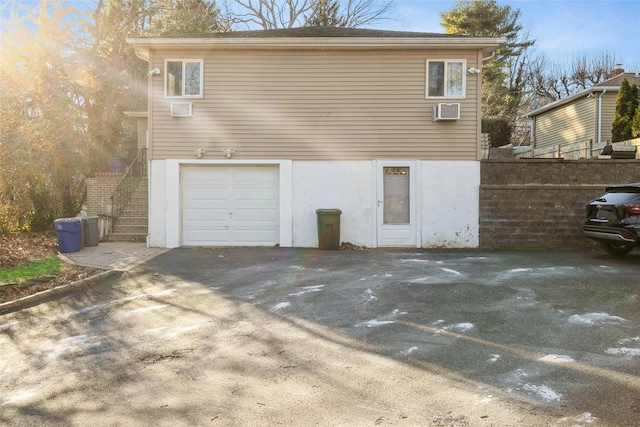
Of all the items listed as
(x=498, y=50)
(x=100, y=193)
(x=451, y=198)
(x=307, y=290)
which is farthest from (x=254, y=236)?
(x=498, y=50)

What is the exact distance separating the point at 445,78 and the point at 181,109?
7.12 metres

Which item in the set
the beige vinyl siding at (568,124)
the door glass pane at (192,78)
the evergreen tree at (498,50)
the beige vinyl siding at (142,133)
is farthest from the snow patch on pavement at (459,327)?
the evergreen tree at (498,50)

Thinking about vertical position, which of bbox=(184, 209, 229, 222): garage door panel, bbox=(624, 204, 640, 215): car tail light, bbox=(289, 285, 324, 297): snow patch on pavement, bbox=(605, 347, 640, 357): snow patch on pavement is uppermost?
bbox=(624, 204, 640, 215): car tail light

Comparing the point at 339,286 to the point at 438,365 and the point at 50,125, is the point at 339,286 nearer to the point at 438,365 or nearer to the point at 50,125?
the point at 438,365

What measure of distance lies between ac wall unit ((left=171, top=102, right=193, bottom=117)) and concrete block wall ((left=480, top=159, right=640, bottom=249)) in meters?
8.00

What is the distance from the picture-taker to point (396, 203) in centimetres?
1246

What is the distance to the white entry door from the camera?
40.5ft

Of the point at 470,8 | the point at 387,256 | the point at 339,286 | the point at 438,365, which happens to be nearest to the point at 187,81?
the point at 387,256

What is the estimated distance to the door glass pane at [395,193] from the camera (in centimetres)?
1244

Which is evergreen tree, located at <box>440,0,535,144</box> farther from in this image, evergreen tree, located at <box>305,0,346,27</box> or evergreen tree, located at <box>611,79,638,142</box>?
evergreen tree, located at <box>611,79,638,142</box>

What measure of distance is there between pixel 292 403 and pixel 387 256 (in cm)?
753

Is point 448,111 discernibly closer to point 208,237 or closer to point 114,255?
point 208,237

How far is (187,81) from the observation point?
41.0 ft

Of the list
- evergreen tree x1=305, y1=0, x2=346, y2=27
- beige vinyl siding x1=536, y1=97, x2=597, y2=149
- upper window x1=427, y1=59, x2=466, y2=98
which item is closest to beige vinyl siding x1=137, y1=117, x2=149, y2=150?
upper window x1=427, y1=59, x2=466, y2=98
